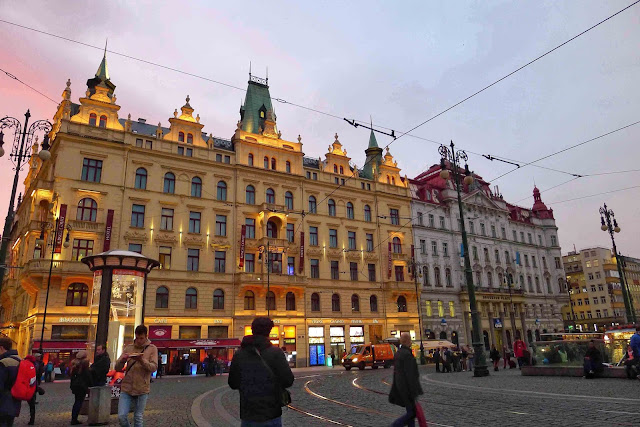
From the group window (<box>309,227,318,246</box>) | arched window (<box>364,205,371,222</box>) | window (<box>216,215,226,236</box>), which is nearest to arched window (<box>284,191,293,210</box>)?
window (<box>309,227,318,246</box>)

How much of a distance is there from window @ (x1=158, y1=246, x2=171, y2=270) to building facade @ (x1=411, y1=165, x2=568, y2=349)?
83.5 feet

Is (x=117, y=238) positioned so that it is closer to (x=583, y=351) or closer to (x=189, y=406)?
(x=189, y=406)

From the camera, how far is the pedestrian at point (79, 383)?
33.7 feet

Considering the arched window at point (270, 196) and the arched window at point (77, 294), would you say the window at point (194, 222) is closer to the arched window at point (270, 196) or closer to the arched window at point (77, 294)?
the arched window at point (270, 196)

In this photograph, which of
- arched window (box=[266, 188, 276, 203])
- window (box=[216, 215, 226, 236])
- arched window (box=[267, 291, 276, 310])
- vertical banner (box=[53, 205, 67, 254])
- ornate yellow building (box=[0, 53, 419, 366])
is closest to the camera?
vertical banner (box=[53, 205, 67, 254])

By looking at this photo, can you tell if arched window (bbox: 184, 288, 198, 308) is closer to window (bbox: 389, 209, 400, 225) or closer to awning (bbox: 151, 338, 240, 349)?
awning (bbox: 151, 338, 240, 349)

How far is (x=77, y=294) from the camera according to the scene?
109 ft

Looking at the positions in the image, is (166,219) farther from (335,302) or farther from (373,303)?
(373,303)

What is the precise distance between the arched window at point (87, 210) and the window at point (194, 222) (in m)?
7.32

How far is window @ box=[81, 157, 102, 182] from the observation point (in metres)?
35.9

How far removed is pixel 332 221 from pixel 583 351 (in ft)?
96.9

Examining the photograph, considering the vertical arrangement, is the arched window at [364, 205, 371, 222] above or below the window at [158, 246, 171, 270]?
above

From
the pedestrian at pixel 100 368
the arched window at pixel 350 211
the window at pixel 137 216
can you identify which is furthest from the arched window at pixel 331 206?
the pedestrian at pixel 100 368

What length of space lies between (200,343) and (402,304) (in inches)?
869
